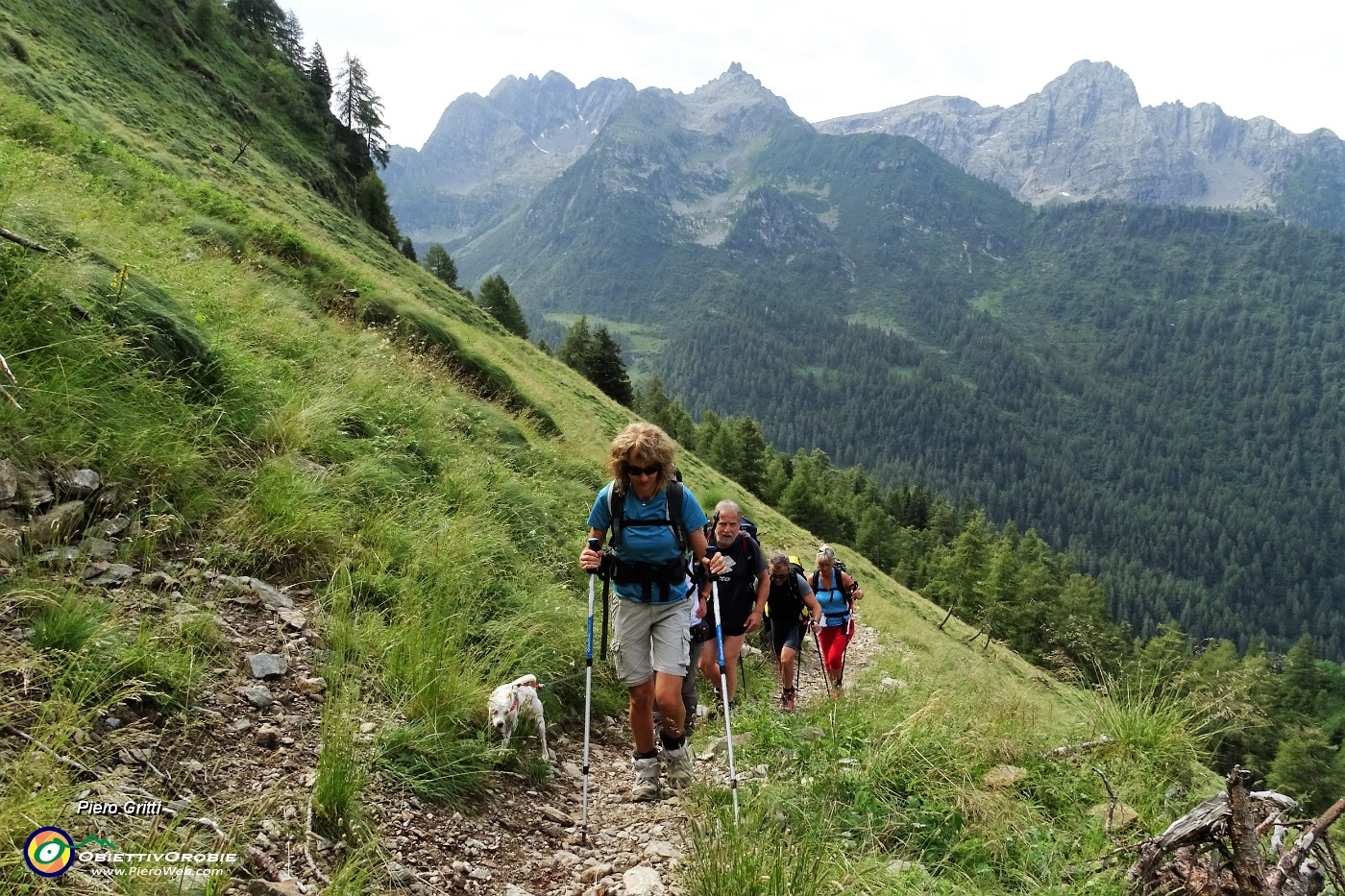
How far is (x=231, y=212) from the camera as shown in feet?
48.3

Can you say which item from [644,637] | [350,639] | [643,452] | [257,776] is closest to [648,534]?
[643,452]

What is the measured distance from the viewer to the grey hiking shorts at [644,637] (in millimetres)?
Answer: 5414

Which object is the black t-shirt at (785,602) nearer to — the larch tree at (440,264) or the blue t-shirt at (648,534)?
the blue t-shirt at (648,534)

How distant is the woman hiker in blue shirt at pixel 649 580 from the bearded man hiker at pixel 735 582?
85.4 inches

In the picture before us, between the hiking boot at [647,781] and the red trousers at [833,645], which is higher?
the hiking boot at [647,781]

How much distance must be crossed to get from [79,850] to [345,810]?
1.17 m

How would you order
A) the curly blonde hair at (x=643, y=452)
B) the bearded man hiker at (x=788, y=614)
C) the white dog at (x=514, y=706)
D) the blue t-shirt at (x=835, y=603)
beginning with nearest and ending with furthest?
the white dog at (x=514, y=706)
the curly blonde hair at (x=643, y=452)
the bearded man hiker at (x=788, y=614)
the blue t-shirt at (x=835, y=603)

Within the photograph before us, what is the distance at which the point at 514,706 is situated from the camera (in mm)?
5078

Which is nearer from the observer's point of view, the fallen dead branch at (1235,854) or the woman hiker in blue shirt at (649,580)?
the fallen dead branch at (1235,854)

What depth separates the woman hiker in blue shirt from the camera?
5309 millimetres

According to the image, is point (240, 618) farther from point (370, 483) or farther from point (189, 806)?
point (370, 483)

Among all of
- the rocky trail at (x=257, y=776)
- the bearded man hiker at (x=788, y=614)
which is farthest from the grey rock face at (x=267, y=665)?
the bearded man hiker at (x=788, y=614)

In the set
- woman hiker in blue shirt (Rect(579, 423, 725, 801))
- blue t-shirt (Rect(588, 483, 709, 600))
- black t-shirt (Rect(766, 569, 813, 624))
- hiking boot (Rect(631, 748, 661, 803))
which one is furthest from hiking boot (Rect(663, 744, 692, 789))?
black t-shirt (Rect(766, 569, 813, 624))

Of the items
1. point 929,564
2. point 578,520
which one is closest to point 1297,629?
point 929,564
